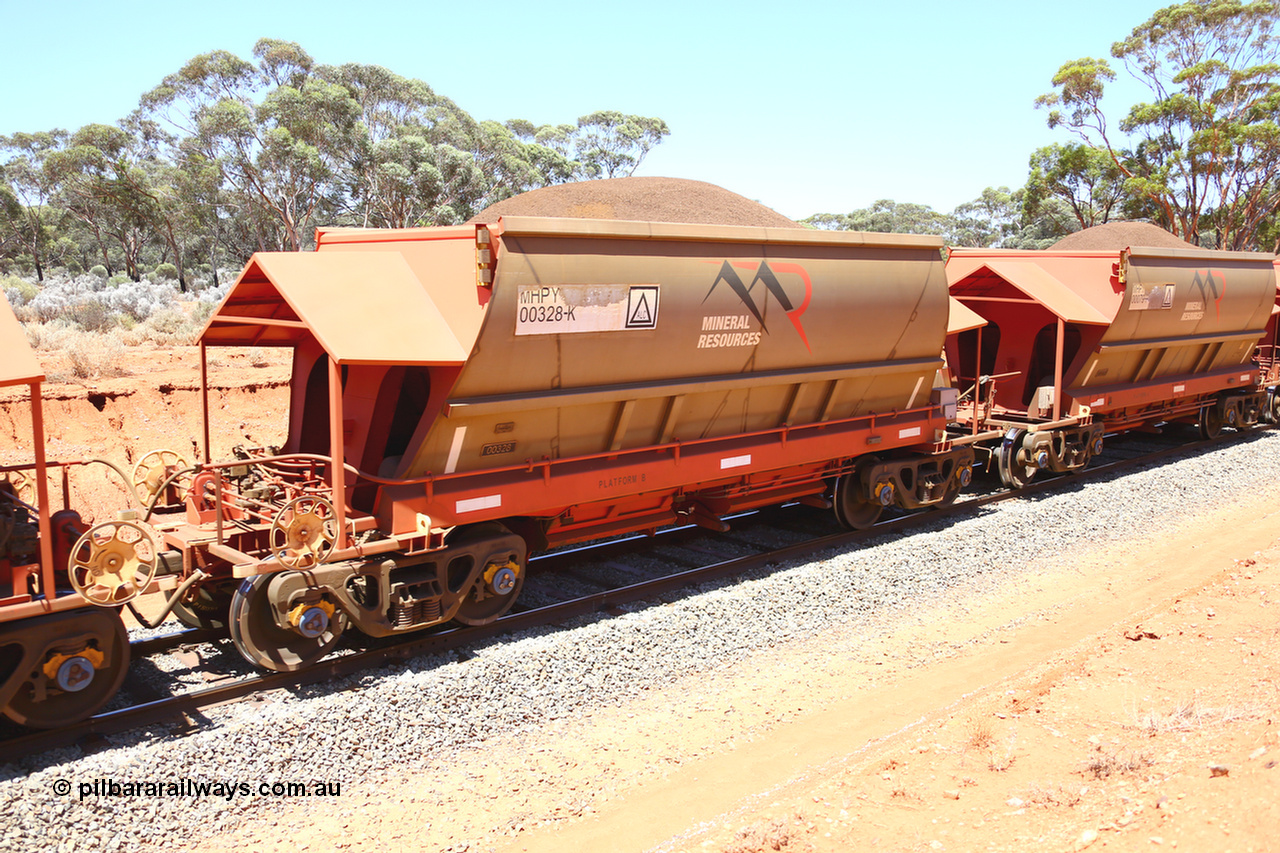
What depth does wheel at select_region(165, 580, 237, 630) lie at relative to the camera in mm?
7852

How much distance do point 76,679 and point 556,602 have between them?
410 centimetres

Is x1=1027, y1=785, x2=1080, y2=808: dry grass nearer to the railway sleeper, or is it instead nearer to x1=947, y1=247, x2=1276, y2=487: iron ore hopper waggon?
the railway sleeper

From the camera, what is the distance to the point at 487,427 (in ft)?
26.0

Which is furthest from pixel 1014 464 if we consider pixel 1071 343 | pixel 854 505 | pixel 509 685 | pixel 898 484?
pixel 509 685

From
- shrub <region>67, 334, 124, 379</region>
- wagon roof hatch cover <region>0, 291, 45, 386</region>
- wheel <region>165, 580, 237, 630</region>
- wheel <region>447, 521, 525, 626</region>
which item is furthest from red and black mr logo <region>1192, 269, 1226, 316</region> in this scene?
shrub <region>67, 334, 124, 379</region>

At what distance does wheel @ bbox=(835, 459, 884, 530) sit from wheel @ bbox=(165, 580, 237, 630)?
7.13m

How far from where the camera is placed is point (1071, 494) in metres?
13.8

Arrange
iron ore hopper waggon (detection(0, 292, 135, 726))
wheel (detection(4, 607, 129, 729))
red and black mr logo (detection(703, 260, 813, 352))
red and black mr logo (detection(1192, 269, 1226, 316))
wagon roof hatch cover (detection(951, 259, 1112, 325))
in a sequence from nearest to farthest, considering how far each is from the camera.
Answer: iron ore hopper waggon (detection(0, 292, 135, 726)), wheel (detection(4, 607, 129, 729)), red and black mr logo (detection(703, 260, 813, 352)), wagon roof hatch cover (detection(951, 259, 1112, 325)), red and black mr logo (detection(1192, 269, 1226, 316))

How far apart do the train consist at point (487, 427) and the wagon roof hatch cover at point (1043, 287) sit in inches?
78.5

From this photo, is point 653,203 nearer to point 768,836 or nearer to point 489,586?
point 489,586

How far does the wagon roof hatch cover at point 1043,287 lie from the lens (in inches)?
528

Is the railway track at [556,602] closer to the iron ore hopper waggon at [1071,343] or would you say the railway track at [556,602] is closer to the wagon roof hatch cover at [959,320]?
the iron ore hopper waggon at [1071,343]

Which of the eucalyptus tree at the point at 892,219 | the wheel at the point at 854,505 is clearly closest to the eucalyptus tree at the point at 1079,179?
the eucalyptus tree at the point at 892,219

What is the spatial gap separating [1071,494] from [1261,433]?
9147 mm
